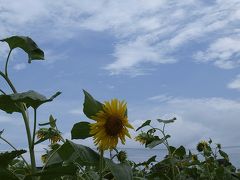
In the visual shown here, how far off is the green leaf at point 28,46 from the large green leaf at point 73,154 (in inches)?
12.4

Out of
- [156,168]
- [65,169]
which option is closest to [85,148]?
[65,169]

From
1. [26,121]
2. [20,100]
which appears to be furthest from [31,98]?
[26,121]

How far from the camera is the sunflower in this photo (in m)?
1.57

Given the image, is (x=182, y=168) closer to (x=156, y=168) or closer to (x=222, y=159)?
(x=156, y=168)

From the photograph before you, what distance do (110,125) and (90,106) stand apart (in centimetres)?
11

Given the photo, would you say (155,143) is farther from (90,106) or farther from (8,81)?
(8,81)

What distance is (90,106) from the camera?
5.07ft

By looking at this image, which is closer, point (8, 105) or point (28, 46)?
point (8, 105)

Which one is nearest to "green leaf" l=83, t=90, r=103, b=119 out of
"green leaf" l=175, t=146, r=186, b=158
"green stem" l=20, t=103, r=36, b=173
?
"green stem" l=20, t=103, r=36, b=173

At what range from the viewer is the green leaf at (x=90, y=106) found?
1.51m

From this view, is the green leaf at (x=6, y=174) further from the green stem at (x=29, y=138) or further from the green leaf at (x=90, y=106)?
the green leaf at (x=90, y=106)

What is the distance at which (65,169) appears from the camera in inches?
53.7

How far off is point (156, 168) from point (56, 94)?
4.69 ft

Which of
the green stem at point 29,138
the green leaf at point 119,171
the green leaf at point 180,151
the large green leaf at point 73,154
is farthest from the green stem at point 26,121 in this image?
the green leaf at point 180,151
